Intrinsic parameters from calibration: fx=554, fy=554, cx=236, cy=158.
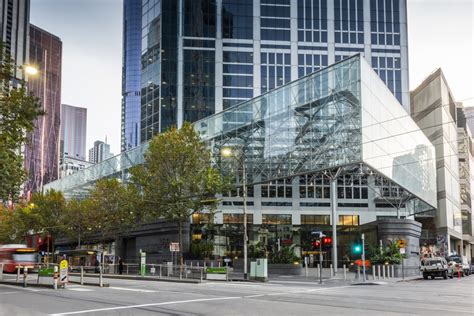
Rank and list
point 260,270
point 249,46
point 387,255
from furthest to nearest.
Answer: point 249,46 < point 387,255 < point 260,270

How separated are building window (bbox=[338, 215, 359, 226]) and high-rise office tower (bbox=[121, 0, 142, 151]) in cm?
10289

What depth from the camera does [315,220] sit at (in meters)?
85.2

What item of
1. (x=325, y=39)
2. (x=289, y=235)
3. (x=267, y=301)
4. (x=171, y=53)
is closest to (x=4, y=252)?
(x=289, y=235)

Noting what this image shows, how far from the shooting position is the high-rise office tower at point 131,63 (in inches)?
6986

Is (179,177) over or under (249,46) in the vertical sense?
under

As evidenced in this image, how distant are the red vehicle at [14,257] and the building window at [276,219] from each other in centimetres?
3576

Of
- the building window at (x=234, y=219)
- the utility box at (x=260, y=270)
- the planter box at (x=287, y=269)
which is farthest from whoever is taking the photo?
the building window at (x=234, y=219)

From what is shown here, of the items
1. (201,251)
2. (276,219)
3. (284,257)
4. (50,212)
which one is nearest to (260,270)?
(284,257)

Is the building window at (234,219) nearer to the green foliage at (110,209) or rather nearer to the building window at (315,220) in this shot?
the building window at (315,220)

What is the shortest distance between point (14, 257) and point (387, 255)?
126 ft

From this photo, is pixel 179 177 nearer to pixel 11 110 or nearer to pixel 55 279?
pixel 55 279

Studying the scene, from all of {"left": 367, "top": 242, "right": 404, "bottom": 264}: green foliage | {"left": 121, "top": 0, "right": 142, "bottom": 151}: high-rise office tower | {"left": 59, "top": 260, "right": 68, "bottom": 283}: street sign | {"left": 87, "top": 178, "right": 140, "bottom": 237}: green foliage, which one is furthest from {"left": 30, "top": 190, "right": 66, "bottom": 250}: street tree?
{"left": 121, "top": 0, "right": 142, "bottom": 151}: high-rise office tower

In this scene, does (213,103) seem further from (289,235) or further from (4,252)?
(4,252)

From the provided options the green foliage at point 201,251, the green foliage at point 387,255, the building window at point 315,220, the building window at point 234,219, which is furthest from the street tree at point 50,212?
the green foliage at point 387,255
